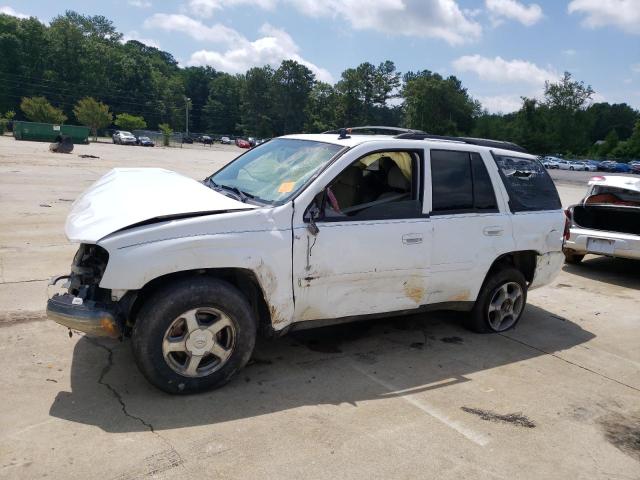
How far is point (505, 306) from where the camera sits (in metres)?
5.39

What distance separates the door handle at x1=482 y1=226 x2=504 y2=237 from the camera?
4879 mm

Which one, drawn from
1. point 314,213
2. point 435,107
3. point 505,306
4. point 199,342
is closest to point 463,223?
point 505,306

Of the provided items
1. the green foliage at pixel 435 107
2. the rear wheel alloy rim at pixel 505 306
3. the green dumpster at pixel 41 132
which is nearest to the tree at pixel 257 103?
the green foliage at pixel 435 107

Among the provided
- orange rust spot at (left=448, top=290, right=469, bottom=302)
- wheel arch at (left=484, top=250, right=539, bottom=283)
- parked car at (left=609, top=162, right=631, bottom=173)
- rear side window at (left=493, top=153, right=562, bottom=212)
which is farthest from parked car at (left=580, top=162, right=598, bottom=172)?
orange rust spot at (left=448, top=290, right=469, bottom=302)

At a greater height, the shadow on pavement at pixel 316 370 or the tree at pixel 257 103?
the tree at pixel 257 103

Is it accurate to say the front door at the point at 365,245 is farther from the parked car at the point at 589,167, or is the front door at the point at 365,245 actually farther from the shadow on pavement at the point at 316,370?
the parked car at the point at 589,167

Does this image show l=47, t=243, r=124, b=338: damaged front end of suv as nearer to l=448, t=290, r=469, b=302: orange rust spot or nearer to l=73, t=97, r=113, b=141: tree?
l=448, t=290, r=469, b=302: orange rust spot

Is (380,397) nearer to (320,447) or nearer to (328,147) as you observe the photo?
(320,447)

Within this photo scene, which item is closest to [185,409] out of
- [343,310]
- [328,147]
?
[343,310]

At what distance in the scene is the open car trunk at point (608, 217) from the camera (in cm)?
812

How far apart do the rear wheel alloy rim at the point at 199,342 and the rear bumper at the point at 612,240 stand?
566cm

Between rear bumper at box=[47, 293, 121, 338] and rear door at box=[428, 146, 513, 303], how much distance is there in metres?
2.64

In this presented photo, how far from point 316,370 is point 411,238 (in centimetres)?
134

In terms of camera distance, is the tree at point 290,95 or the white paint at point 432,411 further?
the tree at point 290,95
